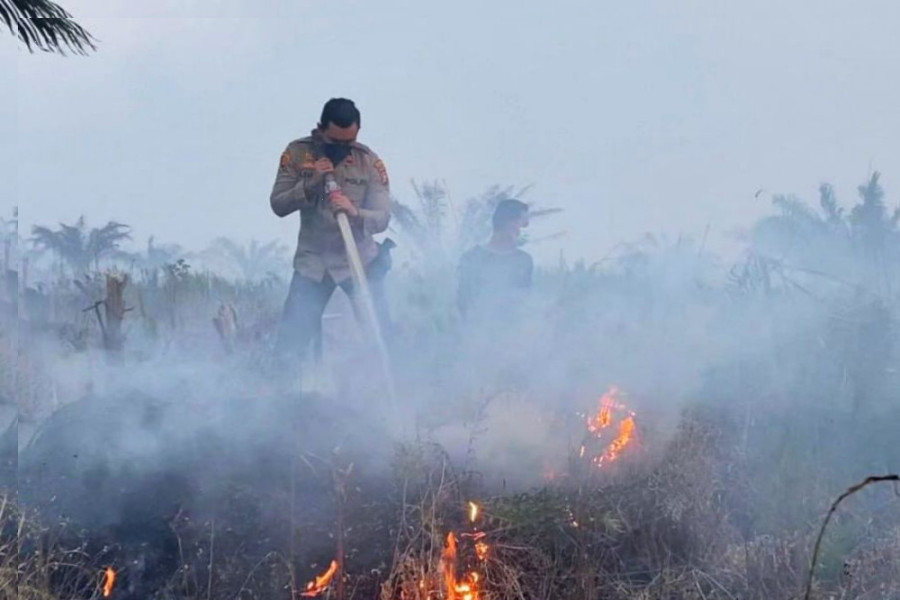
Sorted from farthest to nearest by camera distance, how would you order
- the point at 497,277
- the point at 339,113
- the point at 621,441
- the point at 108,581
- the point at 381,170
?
the point at 497,277, the point at 381,170, the point at 339,113, the point at 621,441, the point at 108,581

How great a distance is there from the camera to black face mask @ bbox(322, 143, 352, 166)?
6855 millimetres

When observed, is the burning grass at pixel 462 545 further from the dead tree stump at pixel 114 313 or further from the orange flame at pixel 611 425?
the dead tree stump at pixel 114 313

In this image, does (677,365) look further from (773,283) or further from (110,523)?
(110,523)

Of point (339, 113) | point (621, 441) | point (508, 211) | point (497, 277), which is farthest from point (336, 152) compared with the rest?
point (621, 441)

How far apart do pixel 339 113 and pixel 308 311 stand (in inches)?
58.0

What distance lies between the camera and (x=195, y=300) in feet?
27.9

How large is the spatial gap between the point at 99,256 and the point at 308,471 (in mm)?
4044

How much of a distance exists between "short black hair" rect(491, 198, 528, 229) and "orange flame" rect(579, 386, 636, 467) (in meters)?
1.85

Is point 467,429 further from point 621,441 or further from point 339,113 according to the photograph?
point 339,113

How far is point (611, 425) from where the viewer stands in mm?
6234

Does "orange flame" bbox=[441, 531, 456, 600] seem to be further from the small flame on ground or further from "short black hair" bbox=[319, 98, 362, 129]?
"short black hair" bbox=[319, 98, 362, 129]

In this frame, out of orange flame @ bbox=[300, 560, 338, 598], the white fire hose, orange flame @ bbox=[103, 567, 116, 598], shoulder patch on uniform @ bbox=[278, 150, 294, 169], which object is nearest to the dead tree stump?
shoulder patch on uniform @ bbox=[278, 150, 294, 169]

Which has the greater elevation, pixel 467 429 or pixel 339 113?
pixel 339 113

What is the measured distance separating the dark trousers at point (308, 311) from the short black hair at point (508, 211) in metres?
1.29
